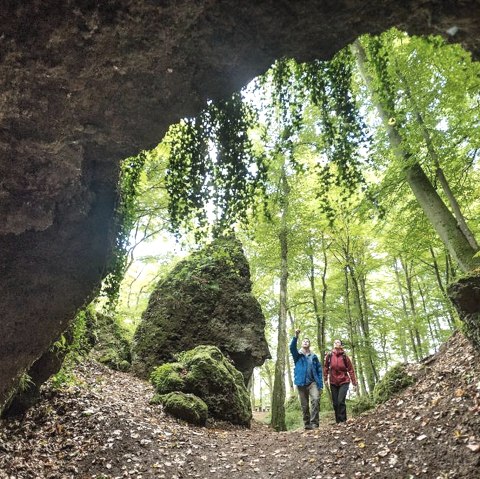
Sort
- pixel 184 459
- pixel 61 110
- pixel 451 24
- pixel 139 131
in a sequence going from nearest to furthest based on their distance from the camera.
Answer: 1. pixel 451 24
2. pixel 61 110
3. pixel 139 131
4. pixel 184 459

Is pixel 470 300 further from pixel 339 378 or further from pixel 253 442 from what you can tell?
pixel 253 442

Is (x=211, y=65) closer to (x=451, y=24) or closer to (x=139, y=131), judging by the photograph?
(x=139, y=131)

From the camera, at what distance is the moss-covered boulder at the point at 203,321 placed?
1209cm

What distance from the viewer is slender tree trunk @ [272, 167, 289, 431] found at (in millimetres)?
11352

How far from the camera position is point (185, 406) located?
845 cm

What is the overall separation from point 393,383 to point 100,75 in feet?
28.1

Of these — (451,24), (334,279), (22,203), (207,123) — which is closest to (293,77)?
(207,123)

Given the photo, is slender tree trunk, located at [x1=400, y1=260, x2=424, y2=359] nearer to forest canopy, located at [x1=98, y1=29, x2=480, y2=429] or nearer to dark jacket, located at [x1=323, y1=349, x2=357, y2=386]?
forest canopy, located at [x1=98, y1=29, x2=480, y2=429]

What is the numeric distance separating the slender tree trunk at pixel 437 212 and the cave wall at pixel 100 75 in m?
3.74

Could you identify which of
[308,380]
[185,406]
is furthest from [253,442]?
[308,380]

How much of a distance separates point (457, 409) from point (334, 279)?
478 inches

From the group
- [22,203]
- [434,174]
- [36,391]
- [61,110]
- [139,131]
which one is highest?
[434,174]

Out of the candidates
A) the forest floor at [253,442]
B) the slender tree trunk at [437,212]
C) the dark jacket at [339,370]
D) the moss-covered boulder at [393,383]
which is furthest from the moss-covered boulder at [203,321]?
the slender tree trunk at [437,212]

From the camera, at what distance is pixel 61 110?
3.29m
